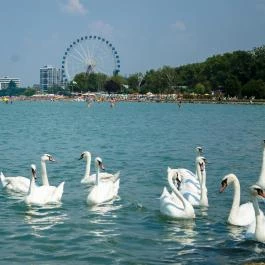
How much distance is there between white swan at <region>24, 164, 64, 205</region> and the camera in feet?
47.0

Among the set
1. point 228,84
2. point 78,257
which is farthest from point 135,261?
point 228,84

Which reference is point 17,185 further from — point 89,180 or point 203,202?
point 203,202

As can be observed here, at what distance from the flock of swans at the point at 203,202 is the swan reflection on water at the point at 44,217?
7.35ft

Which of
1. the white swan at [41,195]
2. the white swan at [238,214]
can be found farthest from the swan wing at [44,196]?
the white swan at [238,214]

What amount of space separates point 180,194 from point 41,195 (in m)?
3.57

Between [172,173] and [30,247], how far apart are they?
437 centimetres

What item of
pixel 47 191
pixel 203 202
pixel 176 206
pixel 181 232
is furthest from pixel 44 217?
pixel 203 202

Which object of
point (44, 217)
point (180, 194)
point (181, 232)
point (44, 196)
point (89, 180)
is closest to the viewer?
point (181, 232)

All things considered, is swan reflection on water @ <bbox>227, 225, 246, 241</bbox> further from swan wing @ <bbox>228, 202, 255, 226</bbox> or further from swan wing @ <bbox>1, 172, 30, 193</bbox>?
swan wing @ <bbox>1, 172, 30, 193</bbox>

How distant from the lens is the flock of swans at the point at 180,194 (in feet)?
35.7

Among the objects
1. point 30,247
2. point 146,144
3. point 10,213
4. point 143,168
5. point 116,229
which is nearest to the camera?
point 30,247

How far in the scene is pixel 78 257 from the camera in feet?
33.0

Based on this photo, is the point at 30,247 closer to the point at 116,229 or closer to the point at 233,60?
the point at 116,229

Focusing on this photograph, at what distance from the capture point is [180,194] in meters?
12.8
